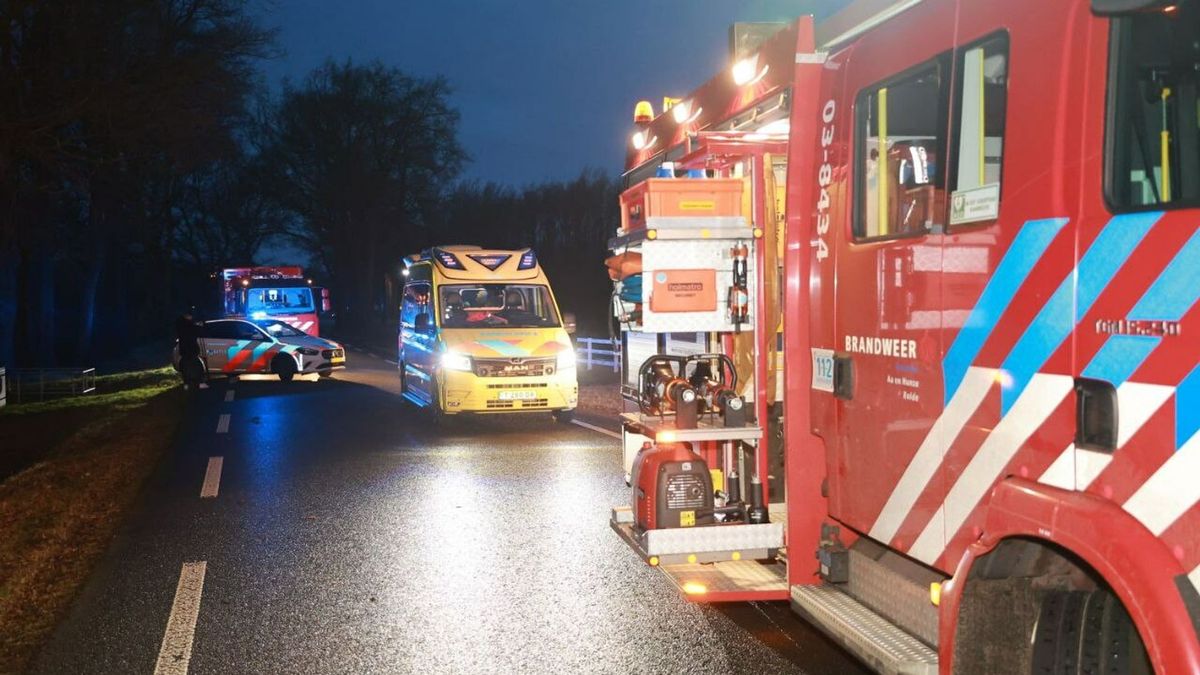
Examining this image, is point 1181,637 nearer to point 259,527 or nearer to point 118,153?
point 259,527

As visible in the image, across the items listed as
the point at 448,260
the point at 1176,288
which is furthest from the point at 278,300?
the point at 1176,288

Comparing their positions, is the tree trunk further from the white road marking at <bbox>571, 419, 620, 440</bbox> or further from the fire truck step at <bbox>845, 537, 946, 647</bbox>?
the fire truck step at <bbox>845, 537, 946, 647</bbox>

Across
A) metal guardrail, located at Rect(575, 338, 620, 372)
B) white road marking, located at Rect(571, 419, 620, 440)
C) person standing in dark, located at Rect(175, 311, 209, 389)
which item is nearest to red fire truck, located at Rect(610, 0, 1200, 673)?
white road marking, located at Rect(571, 419, 620, 440)

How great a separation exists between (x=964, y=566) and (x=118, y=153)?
18321mm

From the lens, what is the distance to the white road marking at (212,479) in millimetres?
10672

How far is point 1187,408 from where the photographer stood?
2891mm

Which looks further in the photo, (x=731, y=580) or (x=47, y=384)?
(x=47, y=384)

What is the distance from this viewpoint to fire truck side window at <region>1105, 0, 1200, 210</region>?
3.02 metres

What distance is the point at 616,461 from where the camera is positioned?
12.4 m

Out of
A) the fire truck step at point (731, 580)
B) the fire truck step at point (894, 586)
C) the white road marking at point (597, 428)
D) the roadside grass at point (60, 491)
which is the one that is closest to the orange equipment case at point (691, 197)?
the fire truck step at point (731, 580)

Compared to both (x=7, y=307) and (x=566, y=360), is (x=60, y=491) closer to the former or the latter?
(x=566, y=360)

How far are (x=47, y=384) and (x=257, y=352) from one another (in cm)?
712

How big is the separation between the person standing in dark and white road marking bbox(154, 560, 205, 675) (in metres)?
16.0

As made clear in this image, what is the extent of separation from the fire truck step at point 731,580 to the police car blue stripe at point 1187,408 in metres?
2.85
